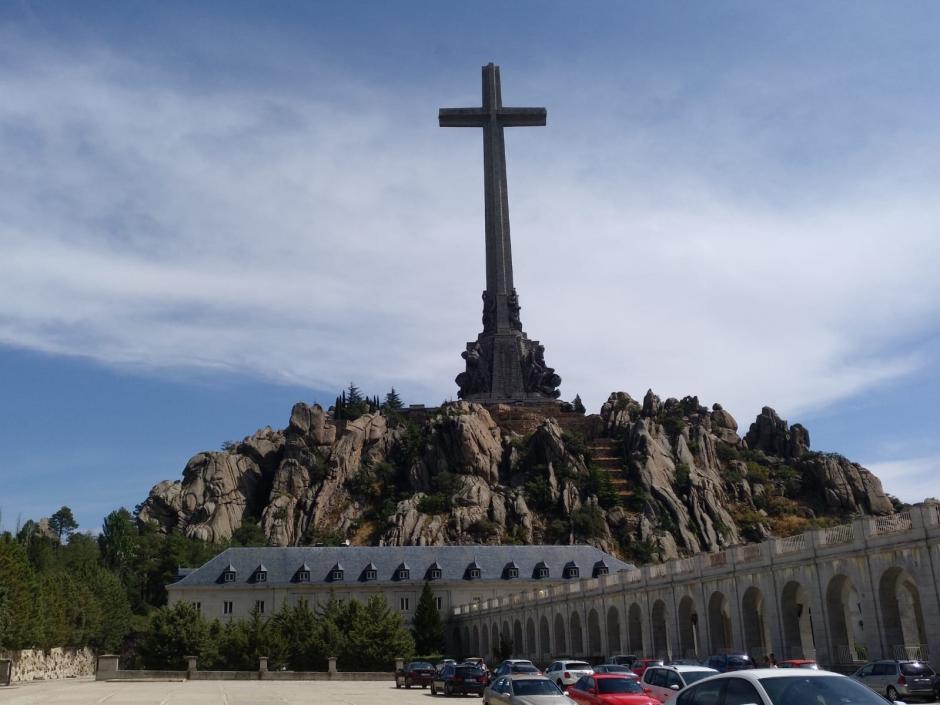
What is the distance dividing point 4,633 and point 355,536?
60740 mm

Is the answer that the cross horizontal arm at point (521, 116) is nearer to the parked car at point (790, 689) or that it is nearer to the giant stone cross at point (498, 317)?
the giant stone cross at point (498, 317)

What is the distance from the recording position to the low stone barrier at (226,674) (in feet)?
215

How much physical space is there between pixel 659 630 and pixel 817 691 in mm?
46698

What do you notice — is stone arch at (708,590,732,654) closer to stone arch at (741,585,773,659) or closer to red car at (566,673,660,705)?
stone arch at (741,585,773,659)

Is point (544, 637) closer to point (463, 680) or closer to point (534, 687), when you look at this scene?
point (463, 680)

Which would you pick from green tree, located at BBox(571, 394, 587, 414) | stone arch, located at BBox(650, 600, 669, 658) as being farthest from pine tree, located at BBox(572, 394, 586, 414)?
stone arch, located at BBox(650, 600, 669, 658)

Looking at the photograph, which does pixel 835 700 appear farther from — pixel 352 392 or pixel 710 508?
pixel 352 392

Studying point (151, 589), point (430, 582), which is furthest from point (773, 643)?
point (151, 589)

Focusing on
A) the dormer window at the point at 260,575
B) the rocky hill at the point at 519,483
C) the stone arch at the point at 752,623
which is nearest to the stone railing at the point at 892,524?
the stone arch at the point at 752,623

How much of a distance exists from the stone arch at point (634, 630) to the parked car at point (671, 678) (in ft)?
101

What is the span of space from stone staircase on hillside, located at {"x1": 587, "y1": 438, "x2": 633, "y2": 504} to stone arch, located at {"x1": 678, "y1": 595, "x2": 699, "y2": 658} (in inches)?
2868

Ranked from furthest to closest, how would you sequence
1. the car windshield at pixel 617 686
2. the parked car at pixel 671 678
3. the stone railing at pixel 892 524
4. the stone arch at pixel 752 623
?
the stone arch at pixel 752 623 → the stone railing at pixel 892 524 → the parked car at pixel 671 678 → the car windshield at pixel 617 686

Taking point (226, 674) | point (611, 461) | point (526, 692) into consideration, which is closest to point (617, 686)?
point (526, 692)

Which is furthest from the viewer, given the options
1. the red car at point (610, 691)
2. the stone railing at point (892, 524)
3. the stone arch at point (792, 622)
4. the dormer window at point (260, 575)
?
the dormer window at point (260, 575)
